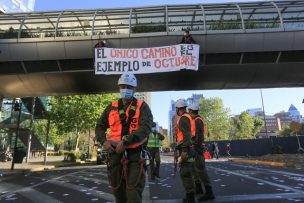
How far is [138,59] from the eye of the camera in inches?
503

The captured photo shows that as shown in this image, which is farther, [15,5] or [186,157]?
[15,5]

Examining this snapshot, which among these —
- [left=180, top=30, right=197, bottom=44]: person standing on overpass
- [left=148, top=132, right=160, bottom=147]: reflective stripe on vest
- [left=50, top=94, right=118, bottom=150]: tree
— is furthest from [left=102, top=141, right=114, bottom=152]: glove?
[left=50, top=94, right=118, bottom=150]: tree

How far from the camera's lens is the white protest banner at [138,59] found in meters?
12.7

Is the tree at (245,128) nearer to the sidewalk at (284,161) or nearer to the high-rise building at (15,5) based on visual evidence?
the high-rise building at (15,5)

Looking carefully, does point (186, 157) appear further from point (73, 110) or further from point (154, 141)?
point (73, 110)

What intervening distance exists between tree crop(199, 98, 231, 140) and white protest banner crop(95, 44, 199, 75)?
214ft

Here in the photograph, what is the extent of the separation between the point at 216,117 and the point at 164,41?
66538mm

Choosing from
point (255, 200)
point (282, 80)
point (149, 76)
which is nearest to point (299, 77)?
point (282, 80)

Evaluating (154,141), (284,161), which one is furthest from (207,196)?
(284,161)

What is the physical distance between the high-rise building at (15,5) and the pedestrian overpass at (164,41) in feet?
77.7

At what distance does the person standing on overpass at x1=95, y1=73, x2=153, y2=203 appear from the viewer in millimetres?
3742

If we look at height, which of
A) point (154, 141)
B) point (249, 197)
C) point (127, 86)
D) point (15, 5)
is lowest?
point (249, 197)

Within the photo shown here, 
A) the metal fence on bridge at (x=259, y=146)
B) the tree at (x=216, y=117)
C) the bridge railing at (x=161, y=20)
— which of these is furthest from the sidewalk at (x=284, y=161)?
the tree at (x=216, y=117)

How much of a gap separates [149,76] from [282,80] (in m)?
6.47
